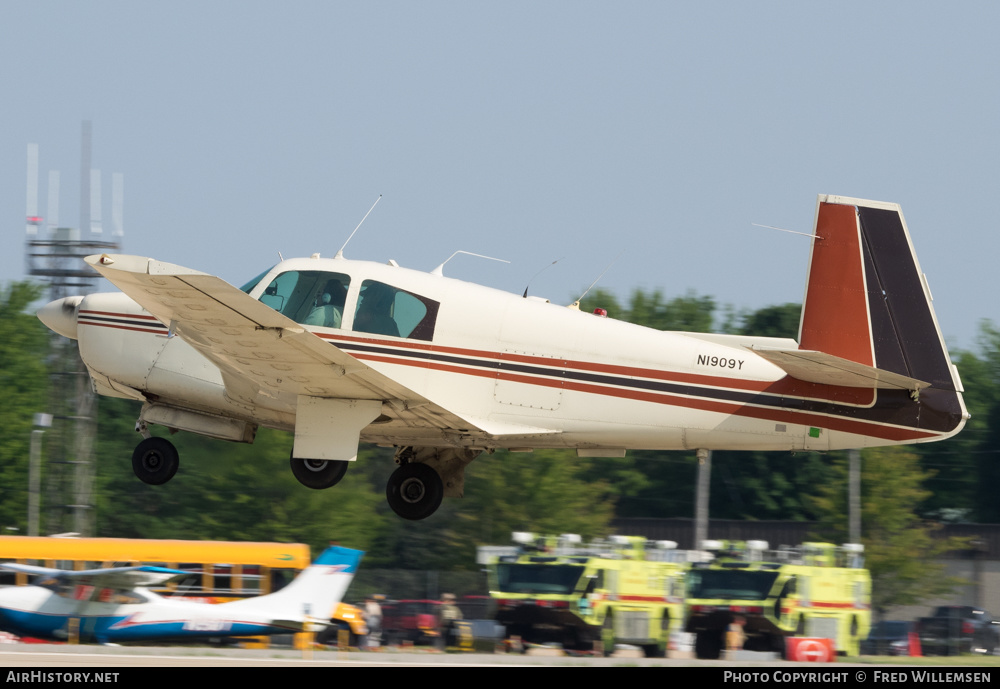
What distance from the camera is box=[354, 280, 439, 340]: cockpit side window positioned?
40.9 feet

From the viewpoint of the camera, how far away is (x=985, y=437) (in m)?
48.8

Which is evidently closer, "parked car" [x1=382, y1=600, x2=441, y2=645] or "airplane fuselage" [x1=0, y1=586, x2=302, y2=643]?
"airplane fuselage" [x1=0, y1=586, x2=302, y2=643]

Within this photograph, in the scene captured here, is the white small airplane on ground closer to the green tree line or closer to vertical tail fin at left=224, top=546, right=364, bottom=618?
vertical tail fin at left=224, top=546, right=364, bottom=618

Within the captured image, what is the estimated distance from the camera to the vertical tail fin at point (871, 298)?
1226cm

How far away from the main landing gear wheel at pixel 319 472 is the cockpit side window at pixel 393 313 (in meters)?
1.56

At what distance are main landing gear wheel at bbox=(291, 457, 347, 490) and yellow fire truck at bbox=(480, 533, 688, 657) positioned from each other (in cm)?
561

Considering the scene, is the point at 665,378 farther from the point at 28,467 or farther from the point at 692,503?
the point at 692,503

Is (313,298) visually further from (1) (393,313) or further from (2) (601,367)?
(2) (601,367)

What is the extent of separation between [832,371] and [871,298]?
3.44 feet

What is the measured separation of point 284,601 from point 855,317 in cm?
920

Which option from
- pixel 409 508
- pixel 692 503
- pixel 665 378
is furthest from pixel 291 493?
pixel 665 378

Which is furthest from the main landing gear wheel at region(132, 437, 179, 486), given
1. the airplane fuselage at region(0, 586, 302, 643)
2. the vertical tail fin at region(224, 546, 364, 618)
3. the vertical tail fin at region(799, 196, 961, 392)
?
the vertical tail fin at region(799, 196, 961, 392)

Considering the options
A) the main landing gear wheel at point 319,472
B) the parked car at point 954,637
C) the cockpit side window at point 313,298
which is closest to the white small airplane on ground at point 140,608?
the main landing gear wheel at point 319,472

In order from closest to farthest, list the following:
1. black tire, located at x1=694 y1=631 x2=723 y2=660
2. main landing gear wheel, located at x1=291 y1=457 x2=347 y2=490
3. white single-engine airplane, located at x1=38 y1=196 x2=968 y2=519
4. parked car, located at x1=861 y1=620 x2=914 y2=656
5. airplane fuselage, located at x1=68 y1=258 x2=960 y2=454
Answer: white single-engine airplane, located at x1=38 y1=196 x2=968 y2=519 < airplane fuselage, located at x1=68 y1=258 x2=960 y2=454 < main landing gear wheel, located at x1=291 y1=457 x2=347 y2=490 < black tire, located at x1=694 y1=631 x2=723 y2=660 < parked car, located at x1=861 y1=620 x2=914 y2=656
